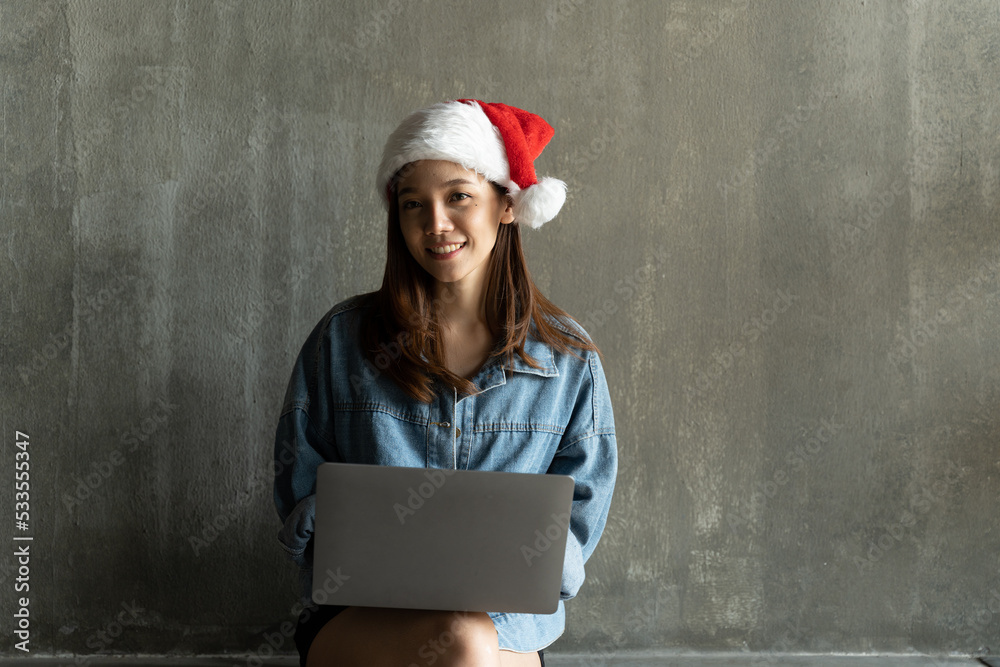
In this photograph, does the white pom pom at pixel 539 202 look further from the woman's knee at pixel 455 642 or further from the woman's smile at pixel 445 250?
the woman's knee at pixel 455 642

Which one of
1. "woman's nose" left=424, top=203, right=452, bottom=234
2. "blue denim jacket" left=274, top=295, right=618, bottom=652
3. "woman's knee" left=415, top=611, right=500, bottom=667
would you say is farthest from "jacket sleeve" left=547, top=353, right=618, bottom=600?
"woman's nose" left=424, top=203, right=452, bottom=234

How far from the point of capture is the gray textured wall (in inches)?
65.0

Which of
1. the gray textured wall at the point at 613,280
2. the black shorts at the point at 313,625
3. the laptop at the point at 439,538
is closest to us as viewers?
the laptop at the point at 439,538

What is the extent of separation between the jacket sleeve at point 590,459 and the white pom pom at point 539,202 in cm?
29

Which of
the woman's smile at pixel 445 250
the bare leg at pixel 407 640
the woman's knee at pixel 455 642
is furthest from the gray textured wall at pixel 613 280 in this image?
the woman's knee at pixel 455 642

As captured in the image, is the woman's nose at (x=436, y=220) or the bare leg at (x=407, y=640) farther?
the woman's nose at (x=436, y=220)

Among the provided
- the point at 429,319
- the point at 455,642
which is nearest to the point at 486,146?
the point at 429,319

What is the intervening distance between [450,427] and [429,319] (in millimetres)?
211

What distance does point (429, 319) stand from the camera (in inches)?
54.7

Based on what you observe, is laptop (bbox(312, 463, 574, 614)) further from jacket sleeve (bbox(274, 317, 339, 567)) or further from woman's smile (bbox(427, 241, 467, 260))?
woman's smile (bbox(427, 241, 467, 260))

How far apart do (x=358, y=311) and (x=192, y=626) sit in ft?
2.95

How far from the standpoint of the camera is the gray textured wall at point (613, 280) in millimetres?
1651

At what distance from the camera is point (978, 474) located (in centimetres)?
176

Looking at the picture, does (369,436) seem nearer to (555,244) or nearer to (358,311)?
(358,311)
